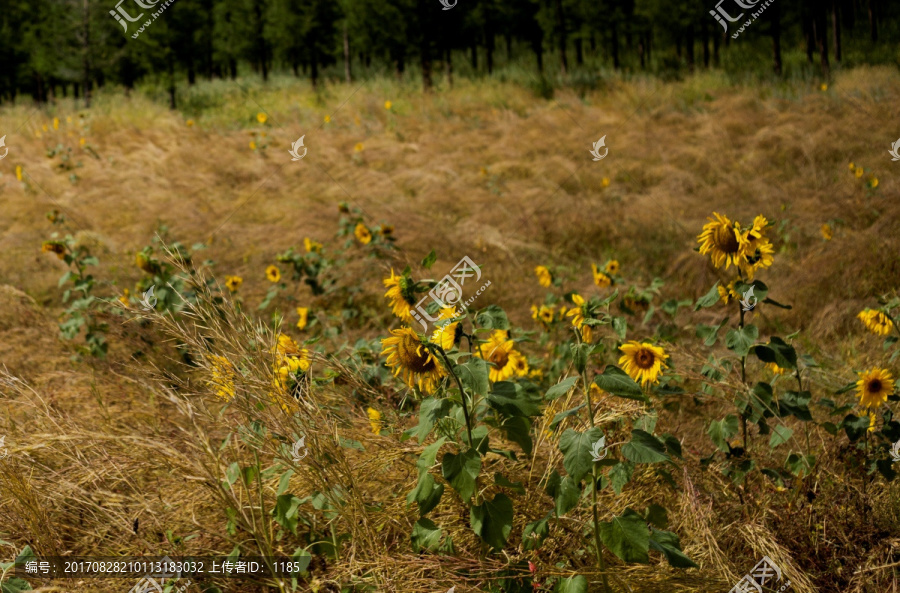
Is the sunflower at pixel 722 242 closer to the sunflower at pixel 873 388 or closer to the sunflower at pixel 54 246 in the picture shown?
the sunflower at pixel 873 388

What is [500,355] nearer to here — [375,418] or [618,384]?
[375,418]

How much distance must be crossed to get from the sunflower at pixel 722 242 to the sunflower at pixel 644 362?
1.09 ft

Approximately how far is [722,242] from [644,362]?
453 mm

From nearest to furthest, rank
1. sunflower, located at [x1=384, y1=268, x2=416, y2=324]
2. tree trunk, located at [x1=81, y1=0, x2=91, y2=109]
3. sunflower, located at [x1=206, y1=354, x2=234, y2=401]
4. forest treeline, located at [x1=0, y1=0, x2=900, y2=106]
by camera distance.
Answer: sunflower, located at [x1=206, y1=354, x2=234, y2=401] < sunflower, located at [x1=384, y1=268, x2=416, y2=324] < forest treeline, located at [x1=0, y1=0, x2=900, y2=106] < tree trunk, located at [x1=81, y1=0, x2=91, y2=109]

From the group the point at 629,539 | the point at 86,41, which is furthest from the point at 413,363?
the point at 86,41

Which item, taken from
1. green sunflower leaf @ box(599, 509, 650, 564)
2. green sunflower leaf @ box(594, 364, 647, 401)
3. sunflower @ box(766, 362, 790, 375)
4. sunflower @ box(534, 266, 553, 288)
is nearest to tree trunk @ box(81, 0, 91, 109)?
sunflower @ box(534, 266, 553, 288)

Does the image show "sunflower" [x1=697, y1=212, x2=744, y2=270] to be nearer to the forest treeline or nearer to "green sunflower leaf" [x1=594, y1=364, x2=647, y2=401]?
"green sunflower leaf" [x1=594, y1=364, x2=647, y2=401]

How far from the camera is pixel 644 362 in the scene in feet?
6.43

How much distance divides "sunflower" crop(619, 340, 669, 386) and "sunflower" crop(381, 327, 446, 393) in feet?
2.34

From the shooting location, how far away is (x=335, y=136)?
887 cm

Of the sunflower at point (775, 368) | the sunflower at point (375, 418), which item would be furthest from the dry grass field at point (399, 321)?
the sunflower at point (775, 368)

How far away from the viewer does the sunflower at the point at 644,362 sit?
6.34 feet

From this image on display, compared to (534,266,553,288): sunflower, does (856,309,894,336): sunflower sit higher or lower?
higher

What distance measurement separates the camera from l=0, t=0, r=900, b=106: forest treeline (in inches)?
606
